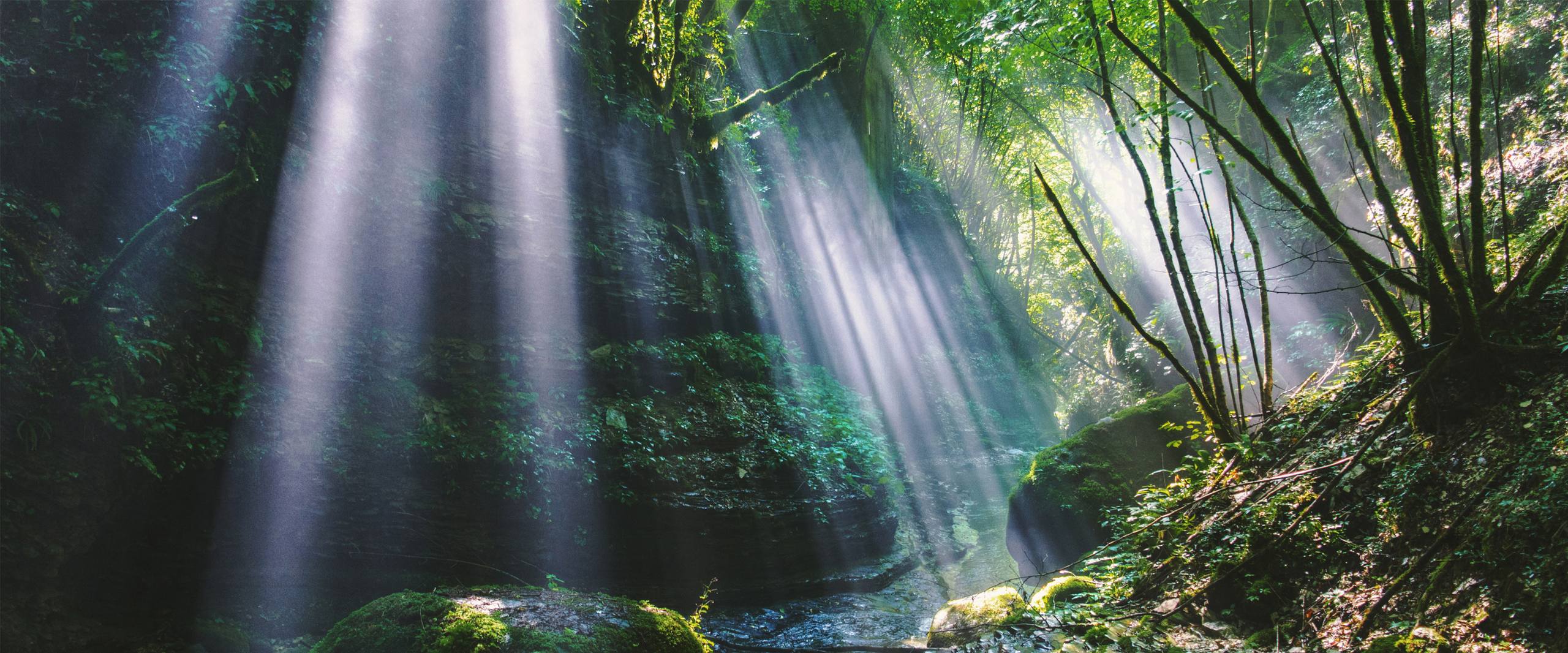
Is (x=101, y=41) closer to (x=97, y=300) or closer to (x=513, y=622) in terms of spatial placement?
(x=97, y=300)

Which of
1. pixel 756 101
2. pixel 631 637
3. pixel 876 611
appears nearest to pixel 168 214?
pixel 631 637

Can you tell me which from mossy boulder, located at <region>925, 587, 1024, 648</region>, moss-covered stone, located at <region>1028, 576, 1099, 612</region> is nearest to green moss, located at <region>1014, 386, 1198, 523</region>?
mossy boulder, located at <region>925, 587, 1024, 648</region>

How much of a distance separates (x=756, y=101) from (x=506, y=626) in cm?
992

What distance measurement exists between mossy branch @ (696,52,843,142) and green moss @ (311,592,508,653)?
929cm

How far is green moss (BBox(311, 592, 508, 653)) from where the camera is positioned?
2.98 metres

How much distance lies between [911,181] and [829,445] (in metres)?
11.9

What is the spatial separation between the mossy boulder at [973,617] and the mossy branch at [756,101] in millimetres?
8734

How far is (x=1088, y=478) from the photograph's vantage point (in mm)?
7816

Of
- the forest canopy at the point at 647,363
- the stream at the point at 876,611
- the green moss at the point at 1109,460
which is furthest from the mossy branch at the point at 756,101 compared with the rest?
the stream at the point at 876,611

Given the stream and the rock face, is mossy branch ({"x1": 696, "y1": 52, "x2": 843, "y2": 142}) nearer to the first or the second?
the rock face

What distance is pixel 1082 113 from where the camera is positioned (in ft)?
60.6

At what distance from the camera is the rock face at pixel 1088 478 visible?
7.60 m

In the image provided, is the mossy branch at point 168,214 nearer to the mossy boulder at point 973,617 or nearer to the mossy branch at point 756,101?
the mossy branch at point 756,101

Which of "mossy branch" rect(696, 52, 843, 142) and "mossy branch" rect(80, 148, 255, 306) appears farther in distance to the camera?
"mossy branch" rect(696, 52, 843, 142)
